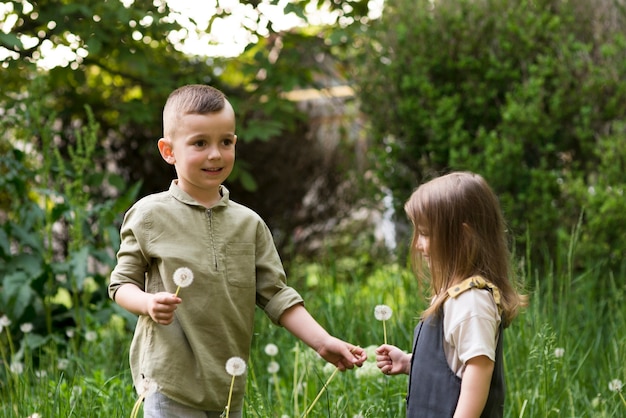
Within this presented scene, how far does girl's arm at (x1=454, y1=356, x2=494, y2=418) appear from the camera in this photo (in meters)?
1.96

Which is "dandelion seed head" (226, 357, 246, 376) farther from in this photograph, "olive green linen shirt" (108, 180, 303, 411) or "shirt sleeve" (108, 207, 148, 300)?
"shirt sleeve" (108, 207, 148, 300)

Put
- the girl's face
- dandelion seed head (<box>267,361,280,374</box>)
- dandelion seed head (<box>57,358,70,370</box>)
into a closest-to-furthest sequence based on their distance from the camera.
A: the girl's face
dandelion seed head (<box>267,361,280,374</box>)
dandelion seed head (<box>57,358,70,370</box>)

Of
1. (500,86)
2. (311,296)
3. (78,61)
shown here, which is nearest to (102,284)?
(311,296)

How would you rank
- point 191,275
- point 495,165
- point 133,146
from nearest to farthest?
point 191,275
point 495,165
point 133,146

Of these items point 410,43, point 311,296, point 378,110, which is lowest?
point 311,296

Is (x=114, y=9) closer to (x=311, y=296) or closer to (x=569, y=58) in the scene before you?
(x=311, y=296)

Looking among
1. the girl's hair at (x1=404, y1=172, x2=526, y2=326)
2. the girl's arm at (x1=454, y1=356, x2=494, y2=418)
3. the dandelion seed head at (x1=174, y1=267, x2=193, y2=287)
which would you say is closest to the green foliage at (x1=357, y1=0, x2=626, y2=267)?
the girl's hair at (x1=404, y1=172, x2=526, y2=326)

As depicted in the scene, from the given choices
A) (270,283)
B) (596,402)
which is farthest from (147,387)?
(596,402)

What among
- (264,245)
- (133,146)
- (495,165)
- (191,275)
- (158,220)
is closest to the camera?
(191,275)

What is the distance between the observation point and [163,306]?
1.92 m

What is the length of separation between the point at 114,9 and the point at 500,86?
240 cm

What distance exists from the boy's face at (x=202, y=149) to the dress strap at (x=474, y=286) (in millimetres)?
679

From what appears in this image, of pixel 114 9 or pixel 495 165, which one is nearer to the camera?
pixel 114 9

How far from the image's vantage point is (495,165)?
4777 millimetres
